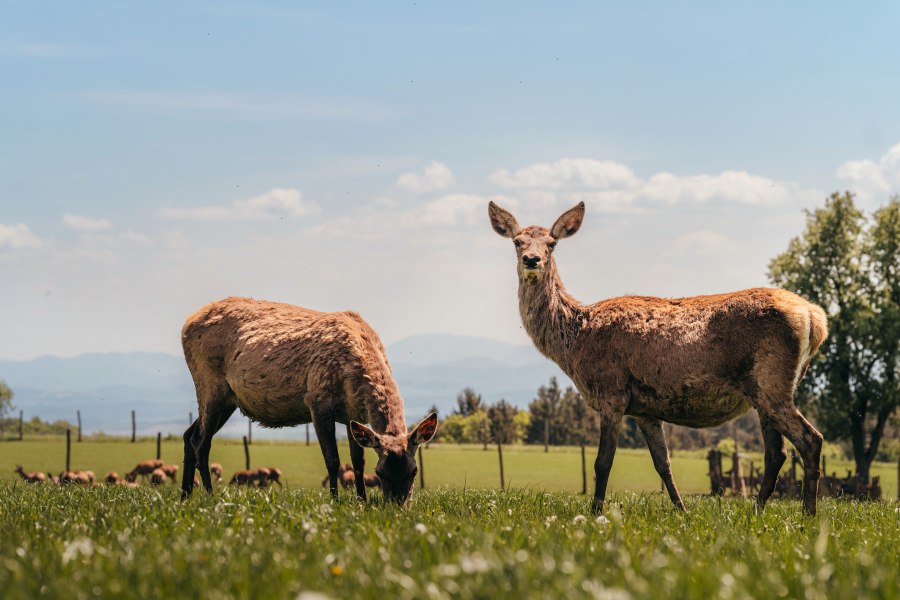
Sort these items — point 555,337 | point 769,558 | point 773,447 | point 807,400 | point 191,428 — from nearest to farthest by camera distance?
point 769,558, point 773,447, point 555,337, point 191,428, point 807,400

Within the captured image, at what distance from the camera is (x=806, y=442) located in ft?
32.6

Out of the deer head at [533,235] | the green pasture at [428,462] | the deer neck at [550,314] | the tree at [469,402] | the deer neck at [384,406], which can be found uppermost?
the deer head at [533,235]

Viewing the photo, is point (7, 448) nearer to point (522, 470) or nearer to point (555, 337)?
point (522, 470)

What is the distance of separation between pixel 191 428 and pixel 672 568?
9.90 meters

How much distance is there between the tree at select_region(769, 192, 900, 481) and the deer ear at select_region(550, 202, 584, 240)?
31.7m

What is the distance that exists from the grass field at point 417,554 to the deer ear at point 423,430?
4.02ft

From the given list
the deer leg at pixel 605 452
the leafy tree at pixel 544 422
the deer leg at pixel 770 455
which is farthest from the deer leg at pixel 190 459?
the leafy tree at pixel 544 422

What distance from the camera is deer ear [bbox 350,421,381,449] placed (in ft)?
33.3

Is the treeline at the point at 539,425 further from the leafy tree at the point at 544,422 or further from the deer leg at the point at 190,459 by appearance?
the deer leg at the point at 190,459

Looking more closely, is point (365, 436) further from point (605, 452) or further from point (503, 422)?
point (503, 422)

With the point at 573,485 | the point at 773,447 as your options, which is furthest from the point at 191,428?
the point at 573,485

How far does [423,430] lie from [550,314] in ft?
8.79

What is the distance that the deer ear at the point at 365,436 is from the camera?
1014cm

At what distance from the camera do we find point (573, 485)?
38219mm
